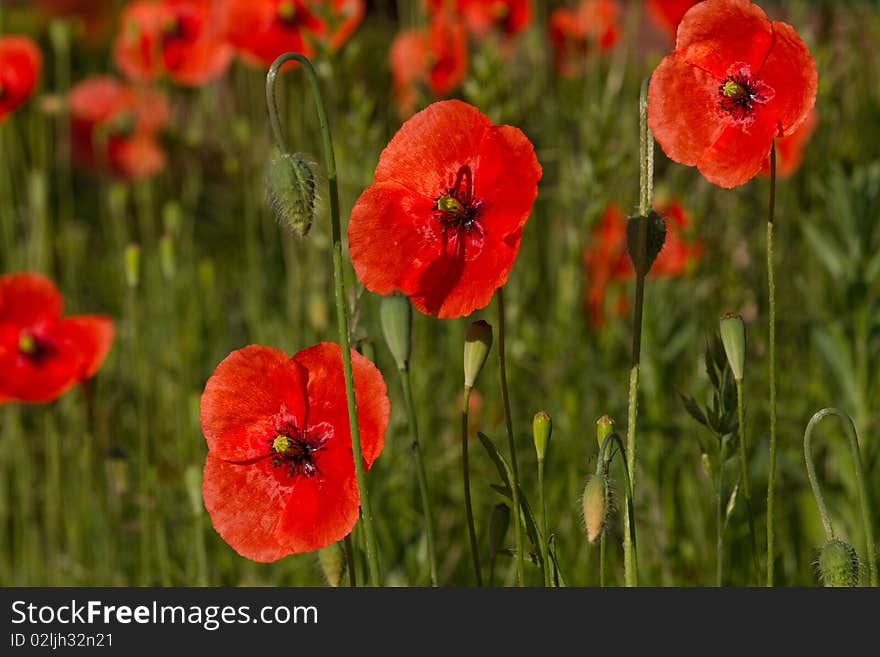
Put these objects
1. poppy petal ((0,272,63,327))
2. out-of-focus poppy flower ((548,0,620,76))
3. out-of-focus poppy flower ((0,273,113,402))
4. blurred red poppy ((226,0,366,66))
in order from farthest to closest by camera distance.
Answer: out-of-focus poppy flower ((548,0,620,76)) < blurred red poppy ((226,0,366,66)) < poppy petal ((0,272,63,327)) < out-of-focus poppy flower ((0,273,113,402))

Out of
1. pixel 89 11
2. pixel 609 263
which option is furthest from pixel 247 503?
pixel 89 11

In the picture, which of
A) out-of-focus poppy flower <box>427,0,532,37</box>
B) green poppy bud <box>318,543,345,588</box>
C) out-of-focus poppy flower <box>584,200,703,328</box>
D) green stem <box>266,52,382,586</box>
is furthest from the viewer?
out-of-focus poppy flower <box>427,0,532,37</box>

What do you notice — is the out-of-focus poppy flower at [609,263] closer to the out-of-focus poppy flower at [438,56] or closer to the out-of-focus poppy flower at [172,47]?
the out-of-focus poppy flower at [438,56]

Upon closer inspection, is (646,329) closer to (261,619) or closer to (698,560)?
(698,560)

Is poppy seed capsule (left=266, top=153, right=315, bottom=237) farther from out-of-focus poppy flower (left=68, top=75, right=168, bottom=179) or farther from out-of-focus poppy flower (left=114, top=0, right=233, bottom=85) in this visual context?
out-of-focus poppy flower (left=68, top=75, right=168, bottom=179)

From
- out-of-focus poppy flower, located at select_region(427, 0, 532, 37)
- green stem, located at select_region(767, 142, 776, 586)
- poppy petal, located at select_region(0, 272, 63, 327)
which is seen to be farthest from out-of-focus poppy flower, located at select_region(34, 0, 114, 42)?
green stem, located at select_region(767, 142, 776, 586)

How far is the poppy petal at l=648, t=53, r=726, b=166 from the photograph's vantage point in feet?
3.64

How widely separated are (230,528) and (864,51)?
2165 mm

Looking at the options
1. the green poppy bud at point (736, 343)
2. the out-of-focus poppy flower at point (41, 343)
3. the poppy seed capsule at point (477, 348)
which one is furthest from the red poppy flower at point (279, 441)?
the out-of-focus poppy flower at point (41, 343)

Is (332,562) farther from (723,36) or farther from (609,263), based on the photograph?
(609,263)

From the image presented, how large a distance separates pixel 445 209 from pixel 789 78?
36cm

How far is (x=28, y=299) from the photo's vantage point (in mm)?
1923

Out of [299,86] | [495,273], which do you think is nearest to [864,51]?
[299,86]

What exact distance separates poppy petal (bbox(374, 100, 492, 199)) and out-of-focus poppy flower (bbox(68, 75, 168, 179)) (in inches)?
74.6
